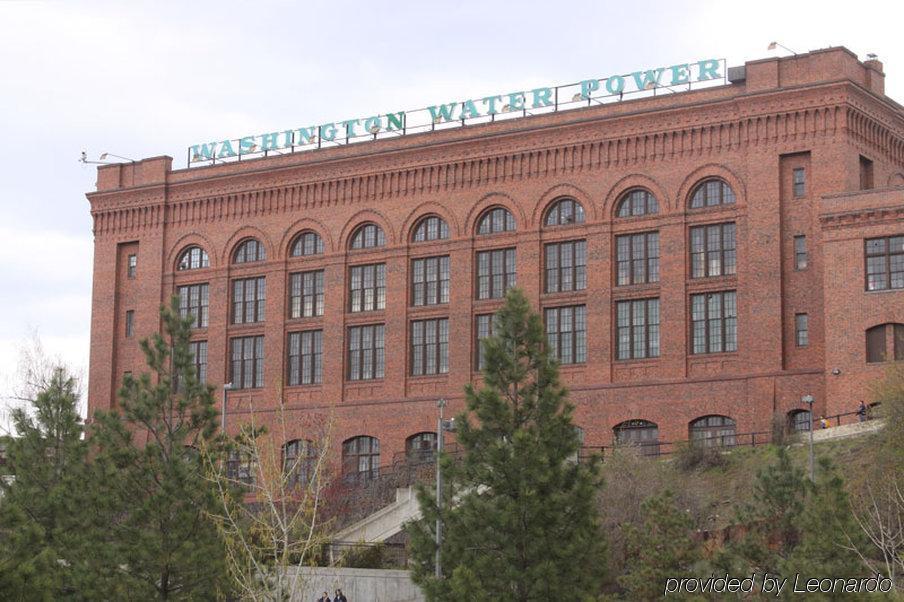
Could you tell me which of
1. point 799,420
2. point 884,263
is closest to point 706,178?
point 884,263

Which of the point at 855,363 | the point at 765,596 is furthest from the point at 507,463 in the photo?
the point at 855,363

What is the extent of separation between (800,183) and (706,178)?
4.33 meters

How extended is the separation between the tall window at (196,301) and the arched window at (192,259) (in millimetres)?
1099

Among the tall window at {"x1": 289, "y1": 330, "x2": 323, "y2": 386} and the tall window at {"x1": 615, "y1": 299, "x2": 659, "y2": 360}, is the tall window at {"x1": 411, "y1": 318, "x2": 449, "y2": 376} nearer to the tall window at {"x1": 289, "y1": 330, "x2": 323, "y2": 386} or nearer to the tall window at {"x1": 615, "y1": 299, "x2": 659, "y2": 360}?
the tall window at {"x1": 289, "y1": 330, "x2": 323, "y2": 386}

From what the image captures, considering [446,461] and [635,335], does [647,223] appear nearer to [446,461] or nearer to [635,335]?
[635,335]

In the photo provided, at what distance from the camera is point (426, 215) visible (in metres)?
82.6

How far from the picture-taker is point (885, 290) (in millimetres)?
68062

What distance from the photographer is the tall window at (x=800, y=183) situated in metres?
72.5

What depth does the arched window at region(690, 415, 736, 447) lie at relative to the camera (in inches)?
2844

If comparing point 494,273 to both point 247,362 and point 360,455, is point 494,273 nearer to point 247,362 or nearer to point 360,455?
point 360,455

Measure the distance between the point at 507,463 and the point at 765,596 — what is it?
23.3 ft

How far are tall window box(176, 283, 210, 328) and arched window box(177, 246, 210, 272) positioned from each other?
3.61ft

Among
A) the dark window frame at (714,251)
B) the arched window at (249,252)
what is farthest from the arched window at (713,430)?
the arched window at (249,252)

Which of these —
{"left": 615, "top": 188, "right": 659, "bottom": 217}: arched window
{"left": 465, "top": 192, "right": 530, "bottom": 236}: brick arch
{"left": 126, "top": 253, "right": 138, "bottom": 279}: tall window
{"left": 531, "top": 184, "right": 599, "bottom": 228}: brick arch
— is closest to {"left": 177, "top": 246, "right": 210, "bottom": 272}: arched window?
{"left": 126, "top": 253, "right": 138, "bottom": 279}: tall window
